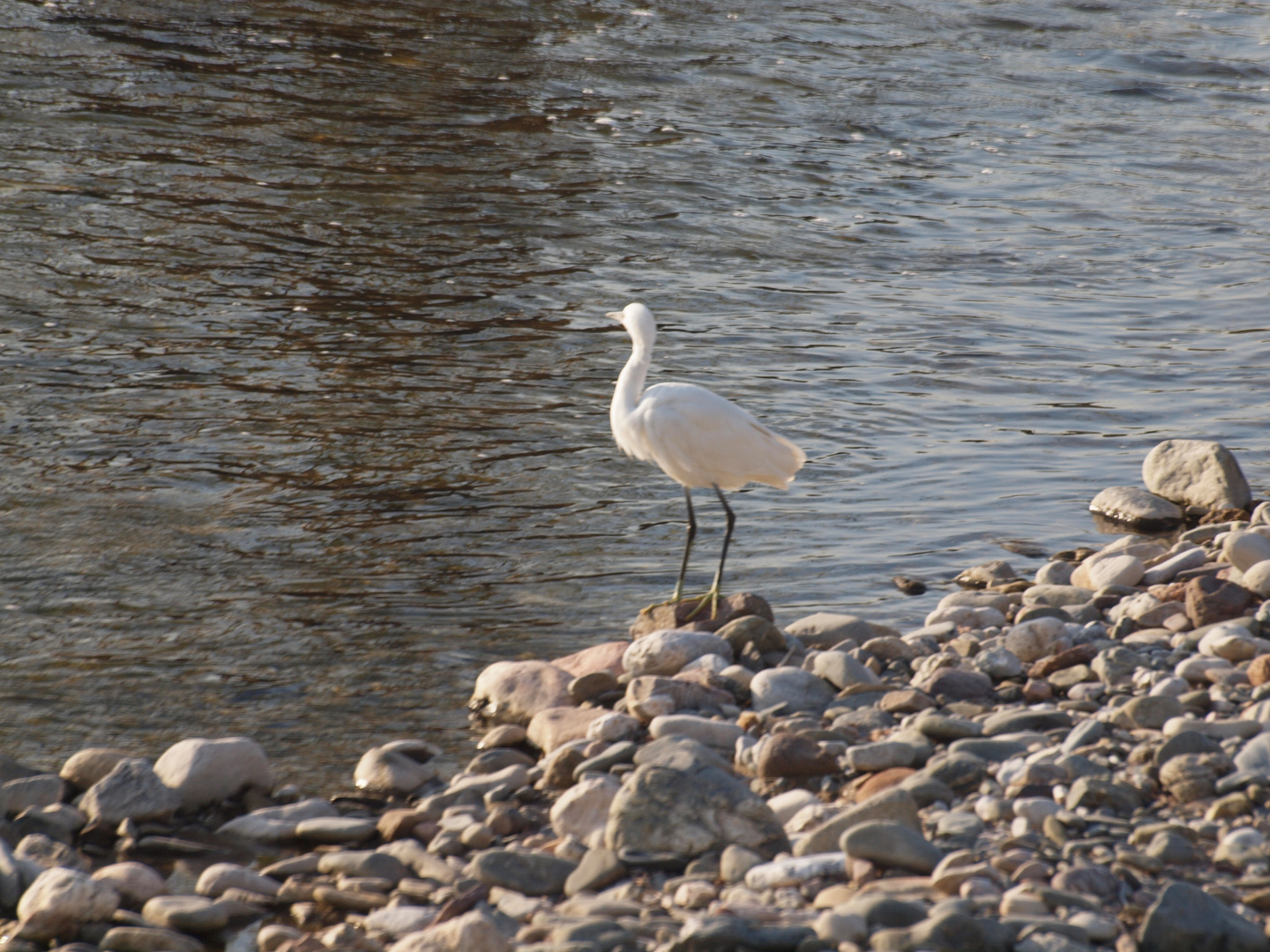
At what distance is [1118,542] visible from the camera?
6609 mm

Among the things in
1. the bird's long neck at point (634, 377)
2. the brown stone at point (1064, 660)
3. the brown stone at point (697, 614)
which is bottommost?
the brown stone at point (697, 614)

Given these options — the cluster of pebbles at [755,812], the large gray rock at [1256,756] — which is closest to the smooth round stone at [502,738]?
the cluster of pebbles at [755,812]

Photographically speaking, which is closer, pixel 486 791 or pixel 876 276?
pixel 486 791

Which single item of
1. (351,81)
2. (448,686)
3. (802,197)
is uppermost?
(351,81)

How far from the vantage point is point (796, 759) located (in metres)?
4.38

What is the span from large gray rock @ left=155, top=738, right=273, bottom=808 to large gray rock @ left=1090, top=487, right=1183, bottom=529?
4.72m

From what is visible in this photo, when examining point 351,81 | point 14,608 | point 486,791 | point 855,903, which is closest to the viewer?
point 855,903

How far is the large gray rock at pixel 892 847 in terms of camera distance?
11.8 ft

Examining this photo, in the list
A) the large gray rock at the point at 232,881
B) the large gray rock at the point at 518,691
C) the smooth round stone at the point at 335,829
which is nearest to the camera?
the large gray rock at the point at 232,881

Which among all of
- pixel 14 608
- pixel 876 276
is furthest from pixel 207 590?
pixel 876 276

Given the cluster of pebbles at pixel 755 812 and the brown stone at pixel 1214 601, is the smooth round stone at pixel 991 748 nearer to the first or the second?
the cluster of pebbles at pixel 755 812

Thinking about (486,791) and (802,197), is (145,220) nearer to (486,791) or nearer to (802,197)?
(802,197)

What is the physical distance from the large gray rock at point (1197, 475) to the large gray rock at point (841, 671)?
3.02 metres

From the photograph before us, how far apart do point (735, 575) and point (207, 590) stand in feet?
7.98
